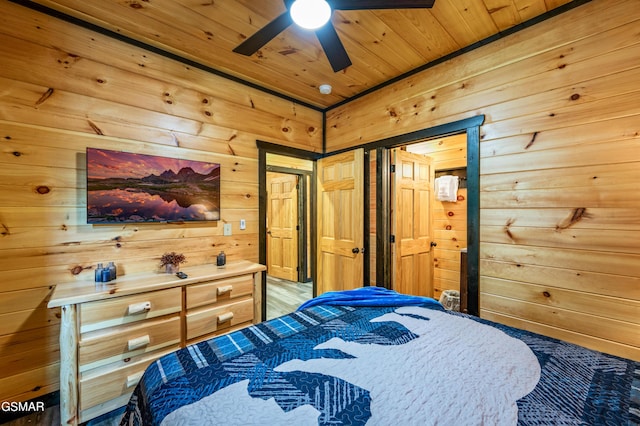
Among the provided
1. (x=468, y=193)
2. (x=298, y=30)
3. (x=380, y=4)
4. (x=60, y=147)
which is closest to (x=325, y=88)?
(x=298, y=30)

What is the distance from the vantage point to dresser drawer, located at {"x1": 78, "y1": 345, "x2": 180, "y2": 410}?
5.30ft

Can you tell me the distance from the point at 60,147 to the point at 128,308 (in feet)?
4.09

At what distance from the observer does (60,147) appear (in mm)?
1882

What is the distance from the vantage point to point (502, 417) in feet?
2.62

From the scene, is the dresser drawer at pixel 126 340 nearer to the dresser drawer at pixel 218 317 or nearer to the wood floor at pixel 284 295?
→ the dresser drawer at pixel 218 317

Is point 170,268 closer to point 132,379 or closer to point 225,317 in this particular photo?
point 225,317

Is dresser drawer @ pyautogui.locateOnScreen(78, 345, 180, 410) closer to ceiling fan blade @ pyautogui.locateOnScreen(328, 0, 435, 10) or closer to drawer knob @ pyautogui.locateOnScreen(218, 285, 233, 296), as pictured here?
drawer knob @ pyautogui.locateOnScreen(218, 285, 233, 296)

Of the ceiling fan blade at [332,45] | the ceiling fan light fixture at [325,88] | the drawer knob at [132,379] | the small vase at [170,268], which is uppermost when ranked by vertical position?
the ceiling fan light fixture at [325,88]

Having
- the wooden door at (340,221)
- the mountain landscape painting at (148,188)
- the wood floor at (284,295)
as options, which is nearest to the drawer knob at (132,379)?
the mountain landscape painting at (148,188)

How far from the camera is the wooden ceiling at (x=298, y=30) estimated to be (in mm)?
1825

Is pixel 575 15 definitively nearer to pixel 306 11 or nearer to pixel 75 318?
pixel 306 11

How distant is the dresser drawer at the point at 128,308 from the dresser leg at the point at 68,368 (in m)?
0.05

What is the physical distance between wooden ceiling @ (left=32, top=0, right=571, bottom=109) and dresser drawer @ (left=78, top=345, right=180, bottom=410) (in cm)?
243

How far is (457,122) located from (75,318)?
3.11 m
